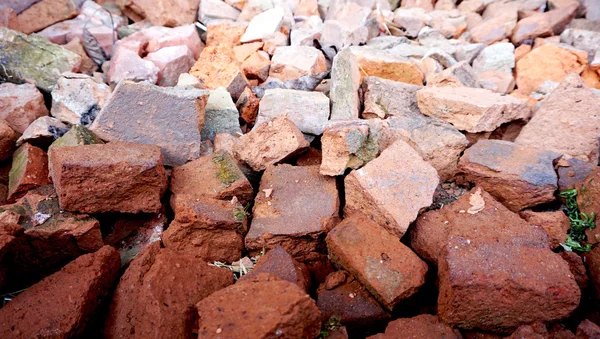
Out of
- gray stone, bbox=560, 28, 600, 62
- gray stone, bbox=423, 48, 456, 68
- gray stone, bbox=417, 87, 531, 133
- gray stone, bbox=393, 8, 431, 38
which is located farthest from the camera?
gray stone, bbox=393, 8, 431, 38

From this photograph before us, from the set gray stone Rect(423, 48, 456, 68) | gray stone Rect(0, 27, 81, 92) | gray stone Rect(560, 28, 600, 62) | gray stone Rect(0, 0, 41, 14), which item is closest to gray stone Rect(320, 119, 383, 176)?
gray stone Rect(423, 48, 456, 68)

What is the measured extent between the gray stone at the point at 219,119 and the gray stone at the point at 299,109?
0.24 metres

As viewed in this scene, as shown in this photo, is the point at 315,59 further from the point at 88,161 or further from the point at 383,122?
the point at 88,161

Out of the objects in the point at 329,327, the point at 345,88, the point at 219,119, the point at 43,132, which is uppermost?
the point at 345,88

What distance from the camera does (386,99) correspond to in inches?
122

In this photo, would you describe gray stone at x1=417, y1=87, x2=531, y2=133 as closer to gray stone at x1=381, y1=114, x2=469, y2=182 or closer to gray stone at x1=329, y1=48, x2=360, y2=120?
gray stone at x1=381, y1=114, x2=469, y2=182

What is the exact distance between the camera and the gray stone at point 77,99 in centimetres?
297

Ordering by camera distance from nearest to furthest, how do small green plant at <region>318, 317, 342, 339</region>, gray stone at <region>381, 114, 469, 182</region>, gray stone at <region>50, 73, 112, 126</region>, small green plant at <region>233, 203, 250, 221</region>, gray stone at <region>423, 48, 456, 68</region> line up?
small green plant at <region>318, 317, 342, 339</region>
small green plant at <region>233, 203, 250, 221</region>
gray stone at <region>381, 114, 469, 182</region>
gray stone at <region>50, 73, 112, 126</region>
gray stone at <region>423, 48, 456, 68</region>

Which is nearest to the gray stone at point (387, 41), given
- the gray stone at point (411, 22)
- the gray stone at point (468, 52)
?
the gray stone at point (411, 22)

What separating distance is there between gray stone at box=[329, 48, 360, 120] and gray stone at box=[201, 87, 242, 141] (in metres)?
0.80

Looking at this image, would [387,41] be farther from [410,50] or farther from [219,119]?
[219,119]

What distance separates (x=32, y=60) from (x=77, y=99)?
0.90 m

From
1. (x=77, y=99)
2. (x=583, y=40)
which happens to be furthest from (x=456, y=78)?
(x=77, y=99)

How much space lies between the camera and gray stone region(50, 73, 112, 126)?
2975mm
